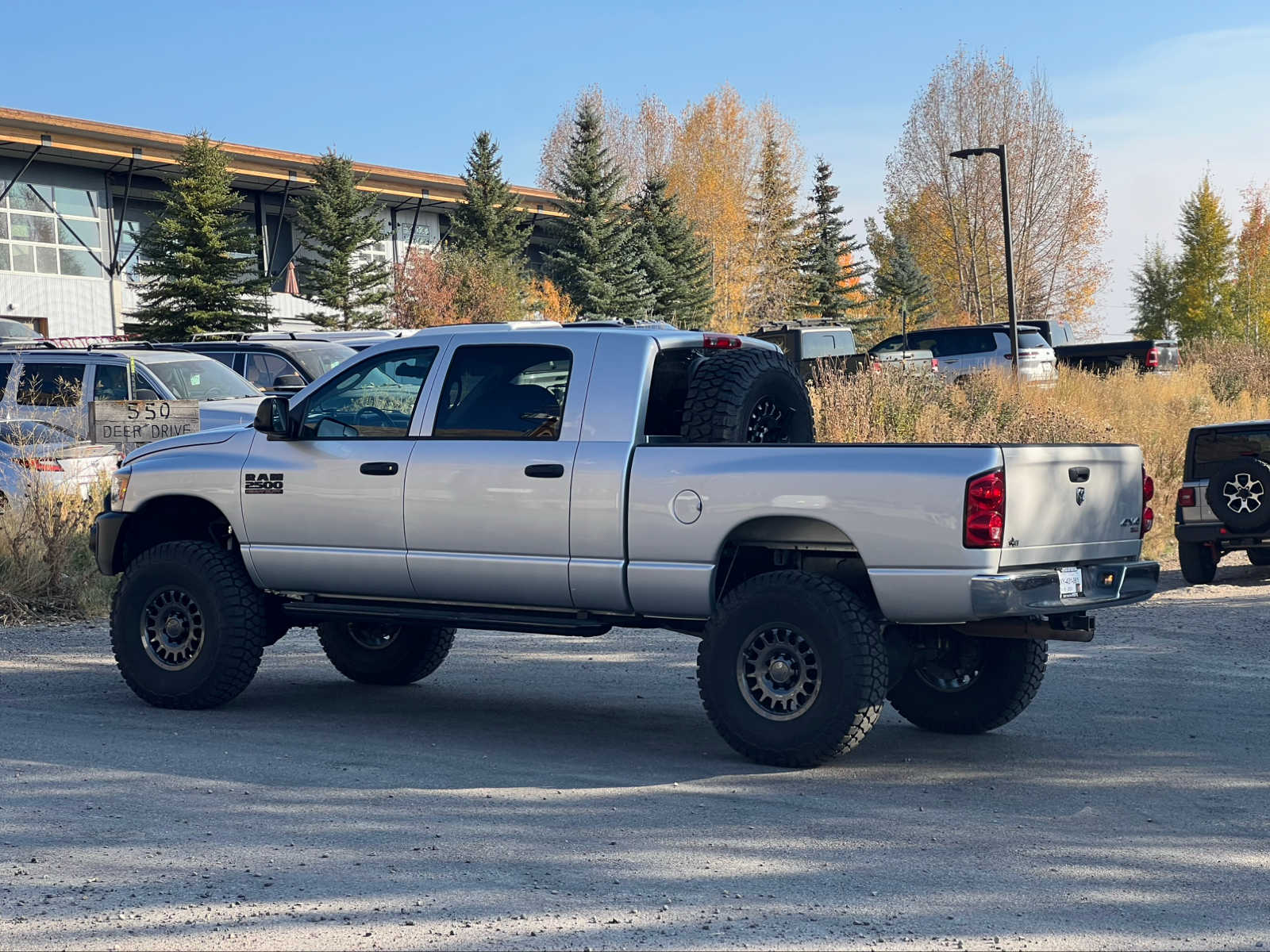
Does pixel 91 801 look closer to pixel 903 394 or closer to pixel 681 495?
pixel 681 495

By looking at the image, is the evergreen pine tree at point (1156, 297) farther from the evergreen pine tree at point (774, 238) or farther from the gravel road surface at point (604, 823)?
the gravel road surface at point (604, 823)

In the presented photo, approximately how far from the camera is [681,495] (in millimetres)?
7172

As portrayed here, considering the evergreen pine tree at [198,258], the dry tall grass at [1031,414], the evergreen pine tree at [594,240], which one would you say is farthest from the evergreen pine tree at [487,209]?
the dry tall grass at [1031,414]

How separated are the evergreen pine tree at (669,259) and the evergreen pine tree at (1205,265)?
100 ft

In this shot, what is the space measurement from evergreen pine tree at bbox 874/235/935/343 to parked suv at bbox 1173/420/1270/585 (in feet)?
187

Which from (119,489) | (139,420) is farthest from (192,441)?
(139,420)

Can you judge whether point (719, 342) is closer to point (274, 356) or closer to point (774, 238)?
point (274, 356)

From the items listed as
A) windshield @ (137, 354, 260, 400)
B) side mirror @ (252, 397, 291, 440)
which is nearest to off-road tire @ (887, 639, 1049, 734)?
side mirror @ (252, 397, 291, 440)

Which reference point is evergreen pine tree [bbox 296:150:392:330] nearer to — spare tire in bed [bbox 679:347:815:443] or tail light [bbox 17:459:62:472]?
tail light [bbox 17:459:62:472]

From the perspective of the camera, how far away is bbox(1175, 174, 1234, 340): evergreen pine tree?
248ft

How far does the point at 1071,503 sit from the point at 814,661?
1407 mm

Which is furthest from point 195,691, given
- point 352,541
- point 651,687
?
point 651,687

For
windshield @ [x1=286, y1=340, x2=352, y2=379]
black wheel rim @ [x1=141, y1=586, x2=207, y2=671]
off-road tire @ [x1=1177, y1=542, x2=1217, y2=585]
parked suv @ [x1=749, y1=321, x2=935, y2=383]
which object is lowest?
off-road tire @ [x1=1177, y1=542, x2=1217, y2=585]

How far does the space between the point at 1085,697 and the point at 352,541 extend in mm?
4373
